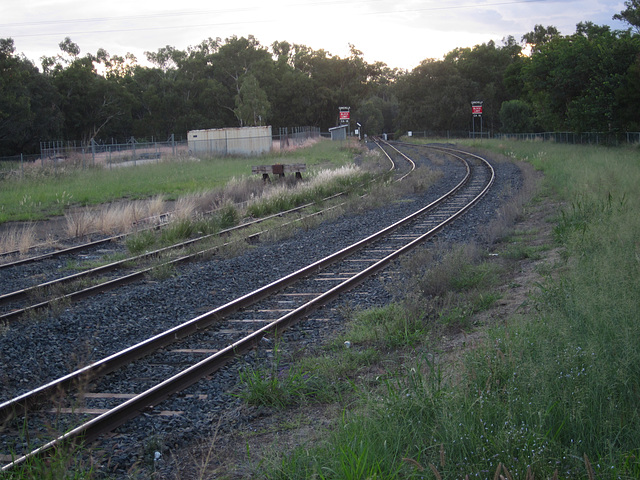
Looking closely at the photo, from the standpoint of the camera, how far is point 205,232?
16.0 m

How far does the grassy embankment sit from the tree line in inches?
1427

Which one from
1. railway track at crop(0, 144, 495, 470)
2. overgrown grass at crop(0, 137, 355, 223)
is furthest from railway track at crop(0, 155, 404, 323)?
overgrown grass at crop(0, 137, 355, 223)

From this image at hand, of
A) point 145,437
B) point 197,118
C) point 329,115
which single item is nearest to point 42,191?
point 145,437

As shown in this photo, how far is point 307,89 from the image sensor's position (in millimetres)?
97000

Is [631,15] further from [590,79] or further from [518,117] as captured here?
[590,79]

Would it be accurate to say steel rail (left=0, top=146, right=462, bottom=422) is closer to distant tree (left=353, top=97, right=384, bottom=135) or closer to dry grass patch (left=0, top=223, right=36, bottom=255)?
dry grass patch (left=0, top=223, right=36, bottom=255)

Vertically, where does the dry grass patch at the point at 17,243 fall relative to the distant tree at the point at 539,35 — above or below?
below

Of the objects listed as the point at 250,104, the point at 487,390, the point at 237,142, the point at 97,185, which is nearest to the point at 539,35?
the point at 250,104

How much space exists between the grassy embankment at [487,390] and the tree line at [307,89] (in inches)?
1427

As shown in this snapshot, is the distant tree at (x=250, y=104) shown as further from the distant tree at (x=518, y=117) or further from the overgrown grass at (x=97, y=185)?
the overgrown grass at (x=97, y=185)

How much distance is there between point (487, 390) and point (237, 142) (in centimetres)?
4728

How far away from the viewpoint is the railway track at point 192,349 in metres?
5.33

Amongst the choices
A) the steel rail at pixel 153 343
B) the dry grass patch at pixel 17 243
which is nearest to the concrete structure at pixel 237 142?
the dry grass patch at pixel 17 243

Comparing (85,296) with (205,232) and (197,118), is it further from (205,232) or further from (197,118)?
(197,118)
